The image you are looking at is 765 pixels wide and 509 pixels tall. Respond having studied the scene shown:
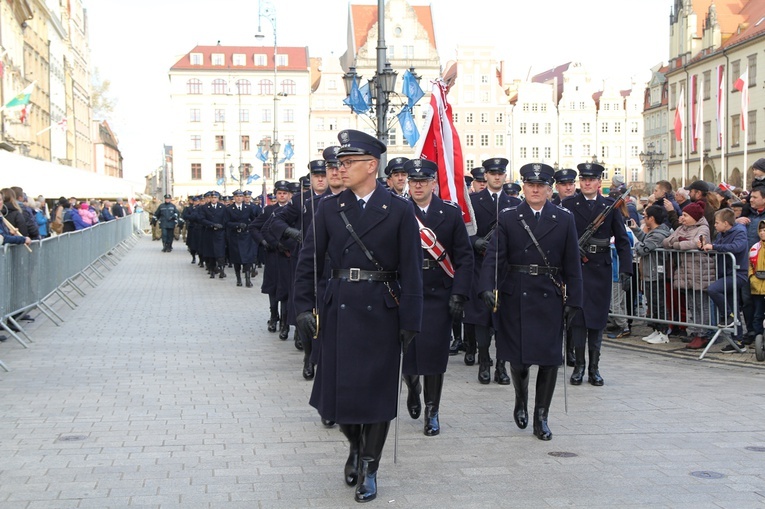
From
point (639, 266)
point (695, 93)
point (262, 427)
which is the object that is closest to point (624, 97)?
point (695, 93)

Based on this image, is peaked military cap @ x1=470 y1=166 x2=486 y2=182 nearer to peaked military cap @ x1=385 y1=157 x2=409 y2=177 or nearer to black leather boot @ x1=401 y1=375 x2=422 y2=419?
peaked military cap @ x1=385 y1=157 x2=409 y2=177

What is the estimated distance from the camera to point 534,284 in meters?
7.44

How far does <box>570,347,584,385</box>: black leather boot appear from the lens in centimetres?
957

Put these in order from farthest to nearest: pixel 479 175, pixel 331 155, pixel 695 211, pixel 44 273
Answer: pixel 44 273
pixel 479 175
pixel 695 211
pixel 331 155

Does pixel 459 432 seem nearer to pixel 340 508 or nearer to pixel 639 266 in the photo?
pixel 340 508

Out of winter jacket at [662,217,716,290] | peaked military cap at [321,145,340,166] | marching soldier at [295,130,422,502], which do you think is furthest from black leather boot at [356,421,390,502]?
winter jacket at [662,217,716,290]

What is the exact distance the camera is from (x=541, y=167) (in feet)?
24.7

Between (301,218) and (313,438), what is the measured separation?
3.81 m

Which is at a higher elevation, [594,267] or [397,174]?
[397,174]

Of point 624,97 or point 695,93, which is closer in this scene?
point 695,93

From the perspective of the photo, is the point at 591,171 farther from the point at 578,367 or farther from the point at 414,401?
the point at 414,401

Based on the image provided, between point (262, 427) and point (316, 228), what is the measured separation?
2298 mm

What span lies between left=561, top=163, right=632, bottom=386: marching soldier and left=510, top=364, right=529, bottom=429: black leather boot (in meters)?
2.17

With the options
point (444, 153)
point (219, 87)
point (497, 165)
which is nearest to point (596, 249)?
point (497, 165)
